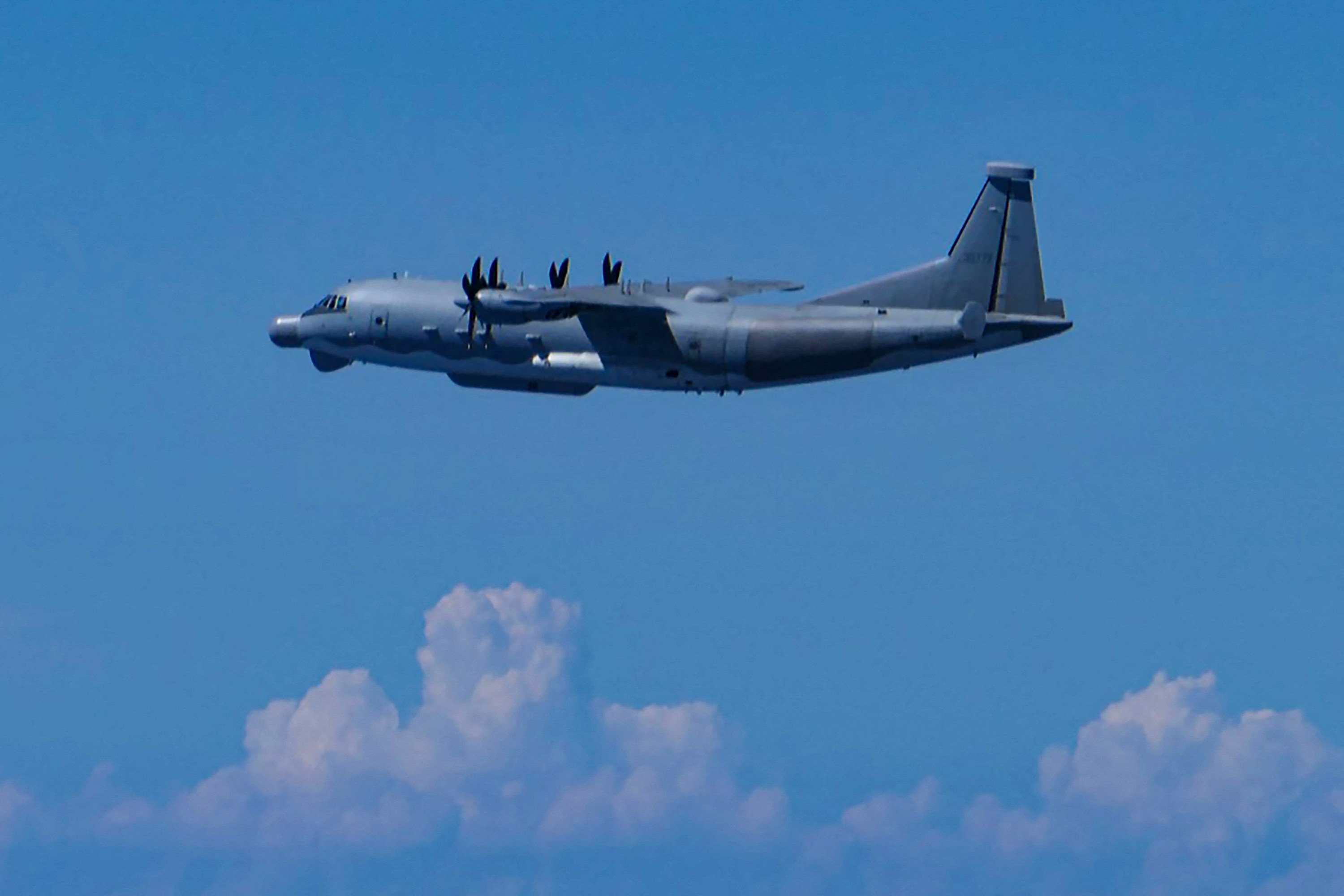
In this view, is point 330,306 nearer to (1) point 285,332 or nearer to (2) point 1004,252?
(1) point 285,332

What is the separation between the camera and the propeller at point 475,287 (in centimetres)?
8238

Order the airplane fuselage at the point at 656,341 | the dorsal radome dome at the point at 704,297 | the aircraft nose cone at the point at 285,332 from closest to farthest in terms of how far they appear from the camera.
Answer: the airplane fuselage at the point at 656,341 < the dorsal radome dome at the point at 704,297 < the aircraft nose cone at the point at 285,332

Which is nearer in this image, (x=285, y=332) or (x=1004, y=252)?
(x=1004, y=252)

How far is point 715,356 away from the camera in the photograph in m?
79.4

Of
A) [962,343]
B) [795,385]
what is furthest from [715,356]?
[962,343]

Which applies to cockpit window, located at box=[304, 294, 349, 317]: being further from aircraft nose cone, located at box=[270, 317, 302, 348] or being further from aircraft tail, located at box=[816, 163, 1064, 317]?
aircraft tail, located at box=[816, 163, 1064, 317]

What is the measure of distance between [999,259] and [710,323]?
30.1 feet

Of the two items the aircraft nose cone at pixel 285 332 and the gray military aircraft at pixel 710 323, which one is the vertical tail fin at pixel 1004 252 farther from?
the aircraft nose cone at pixel 285 332

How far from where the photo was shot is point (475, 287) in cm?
8250

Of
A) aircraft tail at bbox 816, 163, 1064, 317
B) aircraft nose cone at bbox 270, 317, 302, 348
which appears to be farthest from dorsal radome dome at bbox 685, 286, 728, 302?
aircraft nose cone at bbox 270, 317, 302, 348

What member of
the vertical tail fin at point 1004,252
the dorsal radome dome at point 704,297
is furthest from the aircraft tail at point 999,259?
the dorsal radome dome at point 704,297

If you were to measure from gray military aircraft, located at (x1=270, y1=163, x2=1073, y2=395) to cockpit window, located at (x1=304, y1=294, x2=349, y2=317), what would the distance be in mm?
476

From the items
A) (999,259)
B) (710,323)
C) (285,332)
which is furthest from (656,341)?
(285,332)

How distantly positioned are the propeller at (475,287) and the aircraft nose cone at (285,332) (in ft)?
27.8
